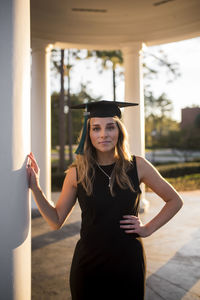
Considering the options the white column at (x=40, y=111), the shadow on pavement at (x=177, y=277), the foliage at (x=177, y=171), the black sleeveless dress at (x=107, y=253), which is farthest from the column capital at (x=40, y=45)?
the foliage at (x=177, y=171)

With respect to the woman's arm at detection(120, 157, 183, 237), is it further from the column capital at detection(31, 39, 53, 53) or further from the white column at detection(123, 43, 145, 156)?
the column capital at detection(31, 39, 53, 53)

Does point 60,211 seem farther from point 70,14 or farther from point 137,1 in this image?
point 70,14

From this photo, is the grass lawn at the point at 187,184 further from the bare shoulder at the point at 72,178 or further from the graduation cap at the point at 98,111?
the bare shoulder at the point at 72,178

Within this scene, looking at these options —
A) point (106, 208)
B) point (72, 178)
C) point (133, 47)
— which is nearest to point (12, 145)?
point (72, 178)

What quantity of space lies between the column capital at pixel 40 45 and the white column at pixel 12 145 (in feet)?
21.9

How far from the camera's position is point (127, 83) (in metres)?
8.77

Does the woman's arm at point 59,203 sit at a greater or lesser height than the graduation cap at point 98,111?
lesser

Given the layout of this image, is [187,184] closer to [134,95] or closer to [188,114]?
[134,95]

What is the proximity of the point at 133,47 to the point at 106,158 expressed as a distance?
21.9 feet

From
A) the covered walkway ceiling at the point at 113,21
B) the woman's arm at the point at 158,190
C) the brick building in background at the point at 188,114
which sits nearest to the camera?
the woman's arm at the point at 158,190

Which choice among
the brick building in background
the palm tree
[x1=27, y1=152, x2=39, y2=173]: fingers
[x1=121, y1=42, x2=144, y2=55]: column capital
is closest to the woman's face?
[x1=27, y1=152, x2=39, y2=173]: fingers

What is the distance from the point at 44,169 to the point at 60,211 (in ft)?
20.4

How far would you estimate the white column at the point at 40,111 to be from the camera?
862 centimetres

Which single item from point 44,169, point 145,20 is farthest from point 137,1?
point 44,169
